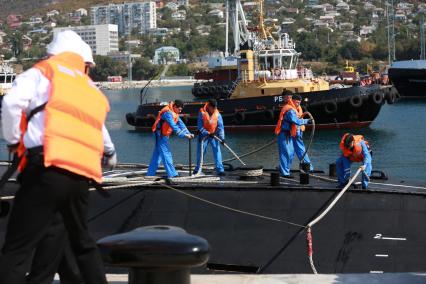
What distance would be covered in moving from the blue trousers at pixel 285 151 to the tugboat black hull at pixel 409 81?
193 feet

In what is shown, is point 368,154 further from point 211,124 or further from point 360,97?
point 360,97

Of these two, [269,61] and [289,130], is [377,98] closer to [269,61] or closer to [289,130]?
[269,61]

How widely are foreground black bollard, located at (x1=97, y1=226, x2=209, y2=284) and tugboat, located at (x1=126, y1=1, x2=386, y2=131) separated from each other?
1374 inches

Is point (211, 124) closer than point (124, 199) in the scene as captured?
No

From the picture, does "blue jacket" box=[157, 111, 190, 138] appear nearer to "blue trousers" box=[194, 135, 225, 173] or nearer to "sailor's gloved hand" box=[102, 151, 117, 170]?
"blue trousers" box=[194, 135, 225, 173]

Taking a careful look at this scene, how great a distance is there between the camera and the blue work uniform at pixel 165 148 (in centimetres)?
1317

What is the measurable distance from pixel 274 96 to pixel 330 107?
9.36 ft

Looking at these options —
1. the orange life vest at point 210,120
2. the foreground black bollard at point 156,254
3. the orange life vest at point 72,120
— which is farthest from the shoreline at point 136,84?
the orange life vest at point 72,120

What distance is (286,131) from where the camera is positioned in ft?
45.5

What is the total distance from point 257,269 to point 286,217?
2.59 feet

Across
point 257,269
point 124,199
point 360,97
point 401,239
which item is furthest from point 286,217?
point 360,97

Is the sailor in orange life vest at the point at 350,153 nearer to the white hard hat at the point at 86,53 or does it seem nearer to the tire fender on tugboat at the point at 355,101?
the white hard hat at the point at 86,53

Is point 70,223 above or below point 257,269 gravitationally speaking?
above

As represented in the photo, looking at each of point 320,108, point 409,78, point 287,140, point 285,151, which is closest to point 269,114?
point 320,108
